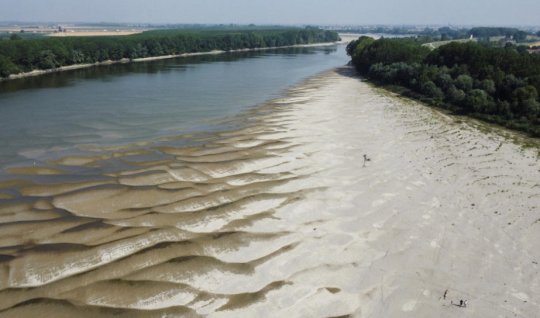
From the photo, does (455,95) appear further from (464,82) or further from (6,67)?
(6,67)

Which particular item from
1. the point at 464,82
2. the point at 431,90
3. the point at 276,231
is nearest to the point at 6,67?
the point at 431,90

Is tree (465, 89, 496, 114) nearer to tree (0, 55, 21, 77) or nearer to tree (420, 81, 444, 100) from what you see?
tree (420, 81, 444, 100)

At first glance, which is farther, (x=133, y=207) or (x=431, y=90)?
(x=431, y=90)

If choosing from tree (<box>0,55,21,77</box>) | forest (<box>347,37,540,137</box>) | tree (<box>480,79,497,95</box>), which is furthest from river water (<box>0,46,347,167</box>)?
tree (<box>480,79,497,95</box>)

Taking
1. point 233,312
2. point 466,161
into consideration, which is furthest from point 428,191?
point 233,312

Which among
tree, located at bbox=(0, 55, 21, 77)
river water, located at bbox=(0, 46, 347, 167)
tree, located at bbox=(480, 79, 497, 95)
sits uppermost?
tree, located at bbox=(0, 55, 21, 77)
